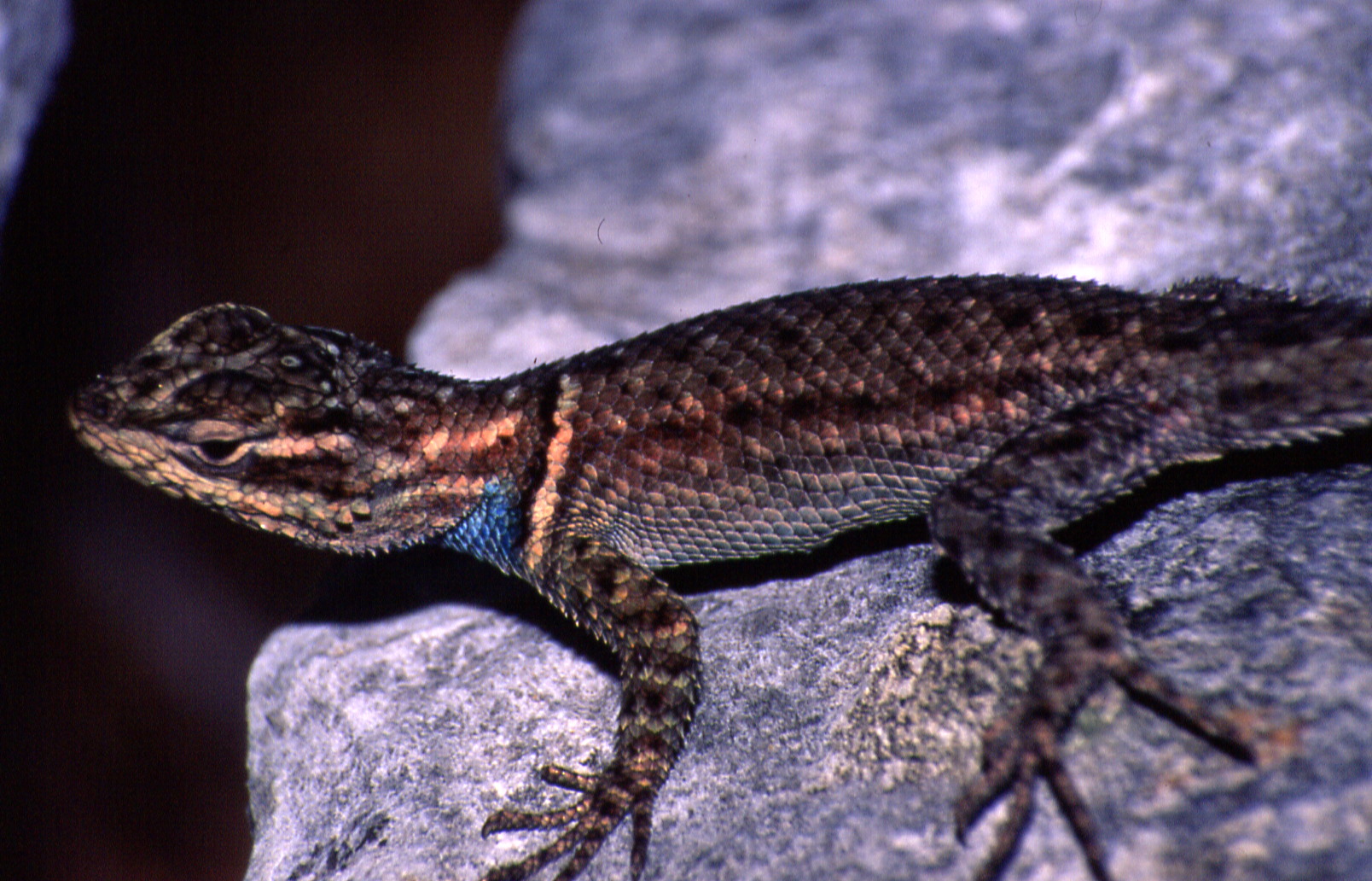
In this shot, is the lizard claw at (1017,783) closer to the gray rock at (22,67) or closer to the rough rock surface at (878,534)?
the rough rock surface at (878,534)

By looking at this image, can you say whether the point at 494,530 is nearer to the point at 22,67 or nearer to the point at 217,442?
the point at 217,442

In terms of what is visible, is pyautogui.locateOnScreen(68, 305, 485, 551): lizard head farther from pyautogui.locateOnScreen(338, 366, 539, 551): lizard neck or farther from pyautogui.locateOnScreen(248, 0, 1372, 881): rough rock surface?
pyautogui.locateOnScreen(248, 0, 1372, 881): rough rock surface

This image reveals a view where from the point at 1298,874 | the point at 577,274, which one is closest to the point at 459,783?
the point at 1298,874

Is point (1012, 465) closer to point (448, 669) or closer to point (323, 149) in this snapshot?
point (448, 669)

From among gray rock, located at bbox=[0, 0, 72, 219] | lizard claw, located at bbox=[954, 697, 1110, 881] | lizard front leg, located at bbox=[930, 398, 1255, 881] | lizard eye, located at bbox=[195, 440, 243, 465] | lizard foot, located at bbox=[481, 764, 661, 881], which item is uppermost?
gray rock, located at bbox=[0, 0, 72, 219]

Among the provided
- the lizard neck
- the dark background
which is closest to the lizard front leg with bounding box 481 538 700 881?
the lizard neck

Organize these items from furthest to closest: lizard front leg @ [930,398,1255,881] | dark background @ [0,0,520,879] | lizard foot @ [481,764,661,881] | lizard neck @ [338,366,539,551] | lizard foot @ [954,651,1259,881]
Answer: dark background @ [0,0,520,879], lizard neck @ [338,366,539,551], lizard foot @ [481,764,661,881], lizard front leg @ [930,398,1255,881], lizard foot @ [954,651,1259,881]

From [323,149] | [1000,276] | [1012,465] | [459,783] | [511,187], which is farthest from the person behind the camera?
[323,149]
